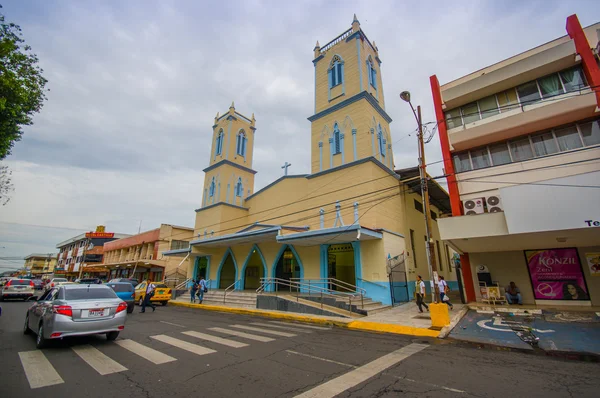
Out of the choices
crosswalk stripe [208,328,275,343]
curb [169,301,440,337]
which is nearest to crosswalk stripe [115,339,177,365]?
crosswalk stripe [208,328,275,343]

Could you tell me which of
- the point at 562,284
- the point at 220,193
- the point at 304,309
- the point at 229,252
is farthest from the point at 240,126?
the point at 562,284

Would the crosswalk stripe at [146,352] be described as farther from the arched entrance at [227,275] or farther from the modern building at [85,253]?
the modern building at [85,253]

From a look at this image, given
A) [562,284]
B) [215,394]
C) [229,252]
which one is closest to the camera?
[215,394]

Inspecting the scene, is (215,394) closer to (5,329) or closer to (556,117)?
(5,329)

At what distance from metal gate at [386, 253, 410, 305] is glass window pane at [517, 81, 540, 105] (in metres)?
11.5

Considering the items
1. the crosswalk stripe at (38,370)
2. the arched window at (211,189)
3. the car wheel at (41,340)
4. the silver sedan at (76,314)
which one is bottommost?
the crosswalk stripe at (38,370)

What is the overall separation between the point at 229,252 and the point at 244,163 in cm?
1133

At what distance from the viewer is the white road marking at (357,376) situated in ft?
13.6

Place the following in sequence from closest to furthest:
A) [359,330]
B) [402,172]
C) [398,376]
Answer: [398,376], [359,330], [402,172]

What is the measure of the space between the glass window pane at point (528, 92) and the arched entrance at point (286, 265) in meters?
16.8

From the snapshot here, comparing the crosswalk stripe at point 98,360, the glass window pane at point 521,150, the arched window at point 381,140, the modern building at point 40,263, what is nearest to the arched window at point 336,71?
the arched window at point 381,140

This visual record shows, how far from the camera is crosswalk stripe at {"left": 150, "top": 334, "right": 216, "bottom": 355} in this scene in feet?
20.9

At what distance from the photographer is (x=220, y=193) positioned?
28516 mm

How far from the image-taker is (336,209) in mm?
18859
